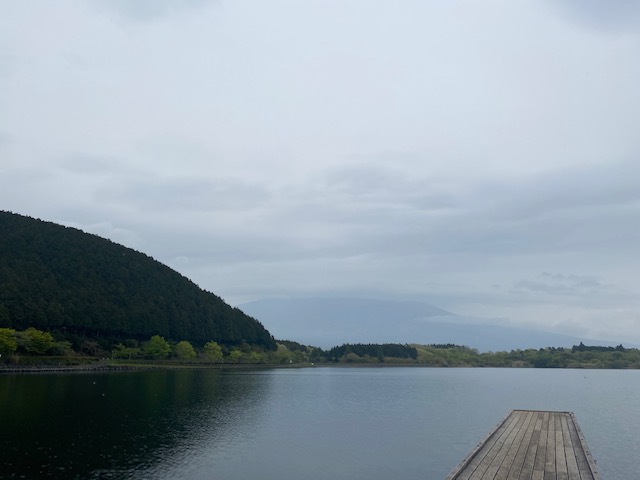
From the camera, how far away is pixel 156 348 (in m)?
191

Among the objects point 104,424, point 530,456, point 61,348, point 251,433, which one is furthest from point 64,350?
point 530,456

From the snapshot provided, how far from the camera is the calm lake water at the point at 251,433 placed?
40.9 metres

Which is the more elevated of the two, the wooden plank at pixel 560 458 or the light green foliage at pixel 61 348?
the light green foliage at pixel 61 348

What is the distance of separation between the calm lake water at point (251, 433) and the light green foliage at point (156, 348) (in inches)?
3660

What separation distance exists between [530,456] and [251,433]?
98.8ft

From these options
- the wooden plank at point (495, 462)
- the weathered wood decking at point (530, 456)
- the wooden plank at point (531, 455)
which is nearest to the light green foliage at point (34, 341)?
the weathered wood decking at point (530, 456)

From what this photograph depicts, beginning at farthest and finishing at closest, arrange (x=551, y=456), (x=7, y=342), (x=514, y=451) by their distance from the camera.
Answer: (x=7, y=342), (x=514, y=451), (x=551, y=456)

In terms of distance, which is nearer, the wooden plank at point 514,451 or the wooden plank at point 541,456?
the wooden plank at point 541,456

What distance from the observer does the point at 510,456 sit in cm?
3622

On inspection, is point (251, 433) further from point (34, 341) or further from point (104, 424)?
point (34, 341)

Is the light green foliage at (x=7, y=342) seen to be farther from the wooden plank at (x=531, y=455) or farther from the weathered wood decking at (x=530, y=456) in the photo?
the wooden plank at (x=531, y=455)

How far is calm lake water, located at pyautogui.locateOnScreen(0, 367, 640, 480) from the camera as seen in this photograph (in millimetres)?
40875

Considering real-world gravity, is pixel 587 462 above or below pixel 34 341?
Answer: below

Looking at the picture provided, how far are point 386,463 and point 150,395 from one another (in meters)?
52.2
